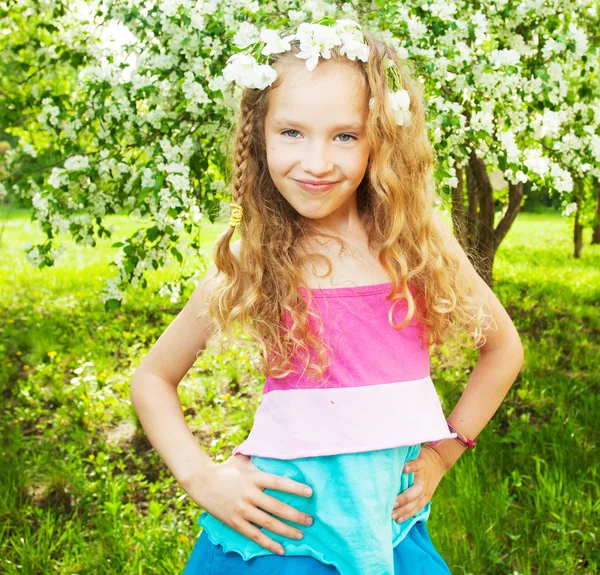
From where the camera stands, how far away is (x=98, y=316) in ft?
18.2

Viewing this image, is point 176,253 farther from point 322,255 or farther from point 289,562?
point 289,562

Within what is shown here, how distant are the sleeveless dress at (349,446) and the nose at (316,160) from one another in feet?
0.81

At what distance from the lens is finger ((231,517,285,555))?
1.35 meters

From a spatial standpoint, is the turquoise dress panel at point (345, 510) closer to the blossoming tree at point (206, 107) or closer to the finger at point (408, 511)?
the finger at point (408, 511)

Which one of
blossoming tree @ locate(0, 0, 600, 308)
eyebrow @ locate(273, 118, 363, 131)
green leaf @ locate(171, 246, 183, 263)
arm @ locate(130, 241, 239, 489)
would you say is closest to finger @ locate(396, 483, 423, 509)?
arm @ locate(130, 241, 239, 489)

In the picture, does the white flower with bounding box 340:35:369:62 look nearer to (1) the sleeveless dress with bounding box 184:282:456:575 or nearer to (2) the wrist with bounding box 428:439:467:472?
(1) the sleeveless dress with bounding box 184:282:456:575

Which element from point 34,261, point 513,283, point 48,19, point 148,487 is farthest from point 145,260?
point 513,283

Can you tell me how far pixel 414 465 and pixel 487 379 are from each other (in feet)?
0.98

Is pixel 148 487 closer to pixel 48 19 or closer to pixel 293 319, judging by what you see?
pixel 293 319

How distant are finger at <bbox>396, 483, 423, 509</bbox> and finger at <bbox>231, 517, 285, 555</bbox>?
25 cm

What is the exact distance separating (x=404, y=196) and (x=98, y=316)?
4.38 meters

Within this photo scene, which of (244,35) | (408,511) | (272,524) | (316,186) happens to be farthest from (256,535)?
(244,35)

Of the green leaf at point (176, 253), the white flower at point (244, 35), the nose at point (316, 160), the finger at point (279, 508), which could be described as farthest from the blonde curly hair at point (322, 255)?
the green leaf at point (176, 253)

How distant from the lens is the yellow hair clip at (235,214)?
152cm
